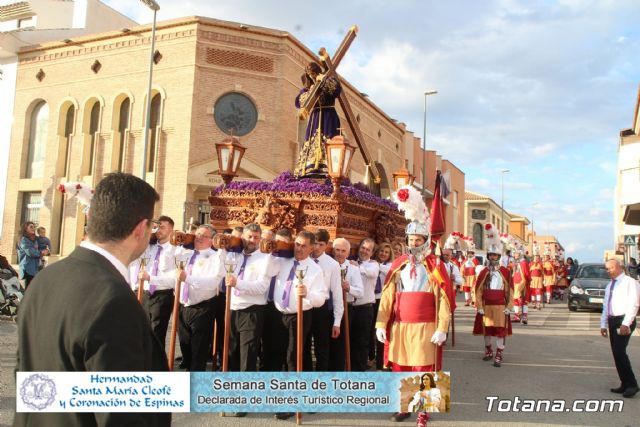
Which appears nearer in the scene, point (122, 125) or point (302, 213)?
point (302, 213)

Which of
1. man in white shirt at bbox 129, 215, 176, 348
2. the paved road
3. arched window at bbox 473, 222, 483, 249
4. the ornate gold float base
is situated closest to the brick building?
the paved road

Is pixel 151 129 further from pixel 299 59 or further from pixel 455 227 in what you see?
pixel 455 227

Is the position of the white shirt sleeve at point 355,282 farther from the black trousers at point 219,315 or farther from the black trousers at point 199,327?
the black trousers at point 199,327

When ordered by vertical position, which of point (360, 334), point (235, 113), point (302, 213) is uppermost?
point (235, 113)

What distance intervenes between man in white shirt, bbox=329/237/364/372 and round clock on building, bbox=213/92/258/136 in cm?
1783

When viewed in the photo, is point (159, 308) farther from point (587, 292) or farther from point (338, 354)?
point (587, 292)

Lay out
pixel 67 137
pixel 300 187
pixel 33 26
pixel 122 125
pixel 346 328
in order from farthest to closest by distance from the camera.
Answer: pixel 33 26 < pixel 67 137 < pixel 122 125 < pixel 300 187 < pixel 346 328

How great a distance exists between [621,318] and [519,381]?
1719 millimetres

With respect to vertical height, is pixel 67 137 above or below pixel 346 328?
above

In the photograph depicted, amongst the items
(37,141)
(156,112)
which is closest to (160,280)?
(156,112)

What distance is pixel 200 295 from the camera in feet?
22.2

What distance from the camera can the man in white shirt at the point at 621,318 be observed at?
24.0 feet

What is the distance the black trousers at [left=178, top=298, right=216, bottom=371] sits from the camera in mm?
6641

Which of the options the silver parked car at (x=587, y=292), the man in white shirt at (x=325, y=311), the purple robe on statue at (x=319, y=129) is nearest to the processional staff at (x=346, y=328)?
the man in white shirt at (x=325, y=311)
